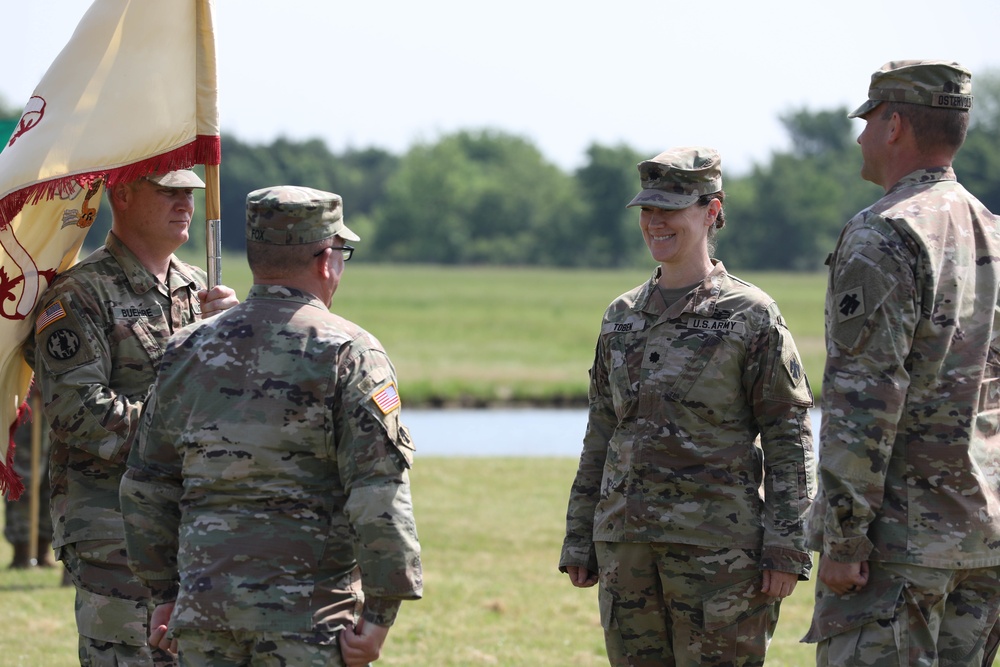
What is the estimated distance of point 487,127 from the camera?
5645 inches

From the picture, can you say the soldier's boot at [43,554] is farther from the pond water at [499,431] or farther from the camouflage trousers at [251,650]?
the pond water at [499,431]

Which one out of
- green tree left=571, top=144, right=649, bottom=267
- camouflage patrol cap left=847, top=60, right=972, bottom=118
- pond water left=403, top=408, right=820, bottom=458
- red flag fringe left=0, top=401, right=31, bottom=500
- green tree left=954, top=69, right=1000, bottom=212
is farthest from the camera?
green tree left=571, top=144, right=649, bottom=267

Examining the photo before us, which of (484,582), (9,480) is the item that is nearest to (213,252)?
(9,480)

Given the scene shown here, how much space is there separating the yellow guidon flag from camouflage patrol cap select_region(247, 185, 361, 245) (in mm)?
1318

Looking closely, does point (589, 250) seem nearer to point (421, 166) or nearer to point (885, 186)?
point (421, 166)

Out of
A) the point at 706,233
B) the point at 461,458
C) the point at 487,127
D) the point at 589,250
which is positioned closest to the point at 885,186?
the point at 706,233

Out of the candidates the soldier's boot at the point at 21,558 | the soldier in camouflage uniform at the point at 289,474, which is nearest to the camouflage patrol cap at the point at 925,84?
the soldier in camouflage uniform at the point at 289,474

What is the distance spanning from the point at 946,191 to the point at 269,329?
7.15 feet

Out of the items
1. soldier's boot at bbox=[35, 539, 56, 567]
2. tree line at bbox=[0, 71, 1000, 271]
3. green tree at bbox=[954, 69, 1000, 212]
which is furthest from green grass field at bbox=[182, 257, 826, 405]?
tree line at bbox=[0, 71, 1000, 271]

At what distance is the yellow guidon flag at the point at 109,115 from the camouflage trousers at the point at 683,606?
7.64 feet

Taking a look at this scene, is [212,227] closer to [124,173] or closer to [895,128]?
[124,173]

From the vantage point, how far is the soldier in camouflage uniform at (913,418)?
3752 mm

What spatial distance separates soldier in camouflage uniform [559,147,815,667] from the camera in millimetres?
4418

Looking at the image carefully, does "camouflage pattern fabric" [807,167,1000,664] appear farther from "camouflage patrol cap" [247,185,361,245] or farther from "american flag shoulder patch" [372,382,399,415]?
"camouflage patrol cap" [247,185,361,245]
